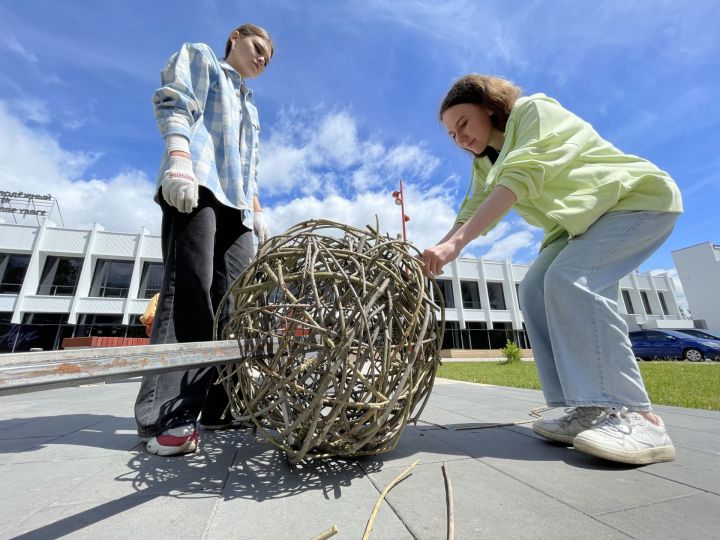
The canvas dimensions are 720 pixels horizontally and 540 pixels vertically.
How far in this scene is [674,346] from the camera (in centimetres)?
1299

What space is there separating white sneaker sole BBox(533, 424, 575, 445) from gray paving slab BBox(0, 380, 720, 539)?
29mm

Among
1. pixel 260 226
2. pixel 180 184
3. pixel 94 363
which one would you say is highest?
pixel 260 226

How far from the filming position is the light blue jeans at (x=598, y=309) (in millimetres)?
1385

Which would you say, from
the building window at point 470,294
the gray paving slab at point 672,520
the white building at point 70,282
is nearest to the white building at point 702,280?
the building window at point 470,294

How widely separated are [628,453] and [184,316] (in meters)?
1.88

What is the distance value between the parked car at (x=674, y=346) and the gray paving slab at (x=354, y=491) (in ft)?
49.5

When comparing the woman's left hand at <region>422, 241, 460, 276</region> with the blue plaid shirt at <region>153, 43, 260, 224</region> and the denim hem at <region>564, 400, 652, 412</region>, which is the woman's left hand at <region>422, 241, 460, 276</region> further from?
the blue plaid shirt at <region>153, 43, 260, 224</region>

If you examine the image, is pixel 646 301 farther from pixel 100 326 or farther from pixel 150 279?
pixel 100 326

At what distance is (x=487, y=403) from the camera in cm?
269

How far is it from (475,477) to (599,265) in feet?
3.48

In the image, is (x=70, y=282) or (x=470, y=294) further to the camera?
(x=470, y=294)

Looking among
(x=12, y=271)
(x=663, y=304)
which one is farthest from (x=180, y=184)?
(x=663, y=304)

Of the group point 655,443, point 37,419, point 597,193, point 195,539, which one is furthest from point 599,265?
point 37,419

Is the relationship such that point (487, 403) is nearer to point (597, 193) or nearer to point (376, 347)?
point (597, 193)
